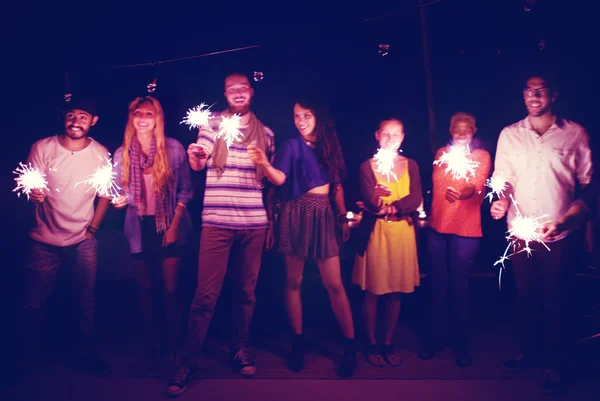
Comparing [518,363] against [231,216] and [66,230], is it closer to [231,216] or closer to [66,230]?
[231,216]

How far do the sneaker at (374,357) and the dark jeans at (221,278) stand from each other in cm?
97

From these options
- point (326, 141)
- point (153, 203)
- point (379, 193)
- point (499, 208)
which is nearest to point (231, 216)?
point (153, 203)

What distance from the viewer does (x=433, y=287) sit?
145 inches

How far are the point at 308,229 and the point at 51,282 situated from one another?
2038mm

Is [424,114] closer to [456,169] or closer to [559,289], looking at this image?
[456,169]

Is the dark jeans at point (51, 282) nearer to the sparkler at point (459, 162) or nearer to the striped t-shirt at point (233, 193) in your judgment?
the striped t-shirt at point (233, 193)

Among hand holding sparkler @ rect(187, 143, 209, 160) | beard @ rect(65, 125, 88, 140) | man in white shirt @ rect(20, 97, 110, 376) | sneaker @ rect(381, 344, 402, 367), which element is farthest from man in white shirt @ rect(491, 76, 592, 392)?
Result: beard @ rect(65, 125, 88, 140)

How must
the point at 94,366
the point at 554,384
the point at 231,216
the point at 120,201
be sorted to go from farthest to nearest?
1. the point at 120,201
2. the point at 94,366
3. the point at 231,216
4. the point at 554,384

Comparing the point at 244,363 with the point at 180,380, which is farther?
the point at 244,363

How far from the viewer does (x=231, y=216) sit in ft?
11.2

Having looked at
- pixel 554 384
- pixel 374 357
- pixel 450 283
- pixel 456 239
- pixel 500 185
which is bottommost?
pixel 554 384

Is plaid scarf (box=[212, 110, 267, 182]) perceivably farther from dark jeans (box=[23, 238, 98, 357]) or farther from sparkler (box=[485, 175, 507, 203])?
sparkler (box=[485, 175, 507, 203])

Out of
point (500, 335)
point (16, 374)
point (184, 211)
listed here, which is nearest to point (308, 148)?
point (184, 211)

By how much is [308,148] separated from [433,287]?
147 centimetres
